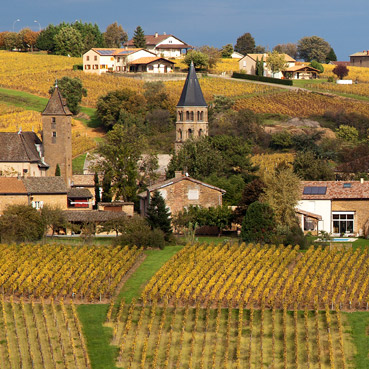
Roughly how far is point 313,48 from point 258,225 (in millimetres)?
128383

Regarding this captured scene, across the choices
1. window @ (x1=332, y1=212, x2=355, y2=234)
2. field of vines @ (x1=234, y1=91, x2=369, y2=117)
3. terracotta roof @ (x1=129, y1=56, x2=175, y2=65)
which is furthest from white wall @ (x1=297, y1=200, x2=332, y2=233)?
terracotta roof @ (x1=129, y1=56, x2=175, y2=65)

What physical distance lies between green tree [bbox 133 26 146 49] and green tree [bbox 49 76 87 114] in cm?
4244

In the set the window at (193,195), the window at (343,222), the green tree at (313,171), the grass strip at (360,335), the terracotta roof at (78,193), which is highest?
the green tree at (313,171)

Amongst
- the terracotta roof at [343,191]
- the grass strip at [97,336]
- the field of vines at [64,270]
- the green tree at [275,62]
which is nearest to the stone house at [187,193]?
the terracotta roof at [343,191]

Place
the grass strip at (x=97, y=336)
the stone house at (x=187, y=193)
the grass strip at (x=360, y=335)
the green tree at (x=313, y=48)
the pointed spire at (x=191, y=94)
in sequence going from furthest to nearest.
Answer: the green tree at (x=313, y=48) < the pointed spire at (x=191, y=94) < the stone house at (x=187, y=193) < the grass strip at (x=360, y=335) < the grass strip at (x=97, y=336)

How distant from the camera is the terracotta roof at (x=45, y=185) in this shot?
218ft

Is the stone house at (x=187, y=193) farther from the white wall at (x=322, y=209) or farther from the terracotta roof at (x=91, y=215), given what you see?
the white wall at (x=322, y=209)

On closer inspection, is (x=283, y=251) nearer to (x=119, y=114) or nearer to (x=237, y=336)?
(x=237, y=336)

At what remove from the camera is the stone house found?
63.7 metres

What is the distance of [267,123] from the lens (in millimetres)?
107312

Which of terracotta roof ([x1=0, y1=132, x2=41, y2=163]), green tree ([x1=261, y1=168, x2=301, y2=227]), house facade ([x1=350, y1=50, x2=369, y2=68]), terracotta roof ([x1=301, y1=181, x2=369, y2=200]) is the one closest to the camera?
green tree ([x1=261, y1=168, x2=301, y2=227])

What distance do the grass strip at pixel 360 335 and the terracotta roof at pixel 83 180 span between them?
36.8 meters

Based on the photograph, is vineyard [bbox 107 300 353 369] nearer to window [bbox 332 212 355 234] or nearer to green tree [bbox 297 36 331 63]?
window [bbox 332 212 355 234]

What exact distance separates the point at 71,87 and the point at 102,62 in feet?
81.3
